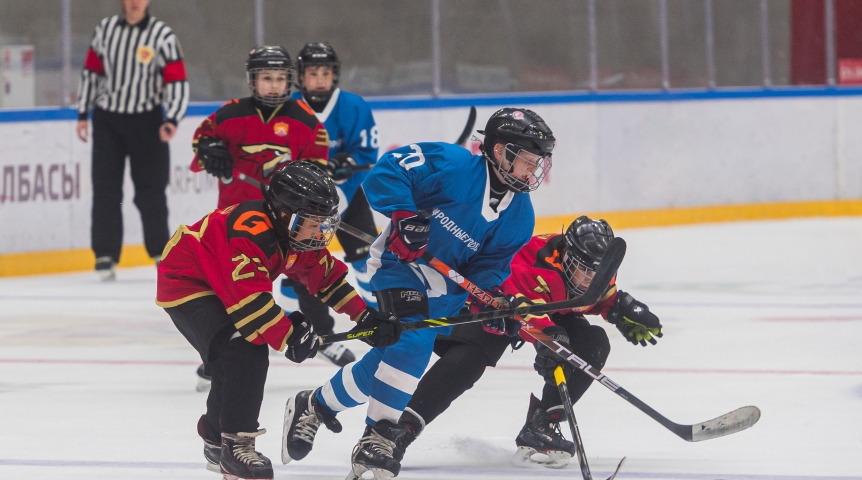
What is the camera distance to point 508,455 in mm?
3506

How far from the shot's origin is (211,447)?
317 centimetres

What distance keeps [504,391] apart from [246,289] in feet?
5.19

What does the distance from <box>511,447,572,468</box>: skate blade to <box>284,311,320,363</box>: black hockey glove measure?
72 cm

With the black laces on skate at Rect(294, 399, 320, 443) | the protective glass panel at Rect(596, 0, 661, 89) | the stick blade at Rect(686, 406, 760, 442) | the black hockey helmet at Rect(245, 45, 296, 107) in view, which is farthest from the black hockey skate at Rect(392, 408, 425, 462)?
the protective glass panel at Rect(596, 0, 661, 89)

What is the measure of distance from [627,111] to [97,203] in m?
3.99

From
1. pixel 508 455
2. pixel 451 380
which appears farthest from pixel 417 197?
pixel 508 455

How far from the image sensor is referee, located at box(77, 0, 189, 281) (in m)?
6.85

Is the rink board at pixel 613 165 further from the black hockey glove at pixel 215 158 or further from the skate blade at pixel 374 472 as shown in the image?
the skate blade at pixel 374 472

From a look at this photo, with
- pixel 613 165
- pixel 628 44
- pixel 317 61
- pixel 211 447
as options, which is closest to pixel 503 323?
pixel 211 447

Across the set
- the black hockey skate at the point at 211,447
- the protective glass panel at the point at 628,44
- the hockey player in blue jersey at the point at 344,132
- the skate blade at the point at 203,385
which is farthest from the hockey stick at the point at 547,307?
the protective glass panel at the point at 628,44

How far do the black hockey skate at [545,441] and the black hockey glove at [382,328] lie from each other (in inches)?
21.3

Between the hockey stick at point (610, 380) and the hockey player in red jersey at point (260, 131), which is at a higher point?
the hockey player in red jersey at point (260, 131)

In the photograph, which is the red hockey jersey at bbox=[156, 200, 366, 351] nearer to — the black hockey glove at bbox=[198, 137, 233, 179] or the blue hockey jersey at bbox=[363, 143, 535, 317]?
the blue hockey jersey at bbox=[363, 143, 535, 317]

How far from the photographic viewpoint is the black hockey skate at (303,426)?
329 cm
